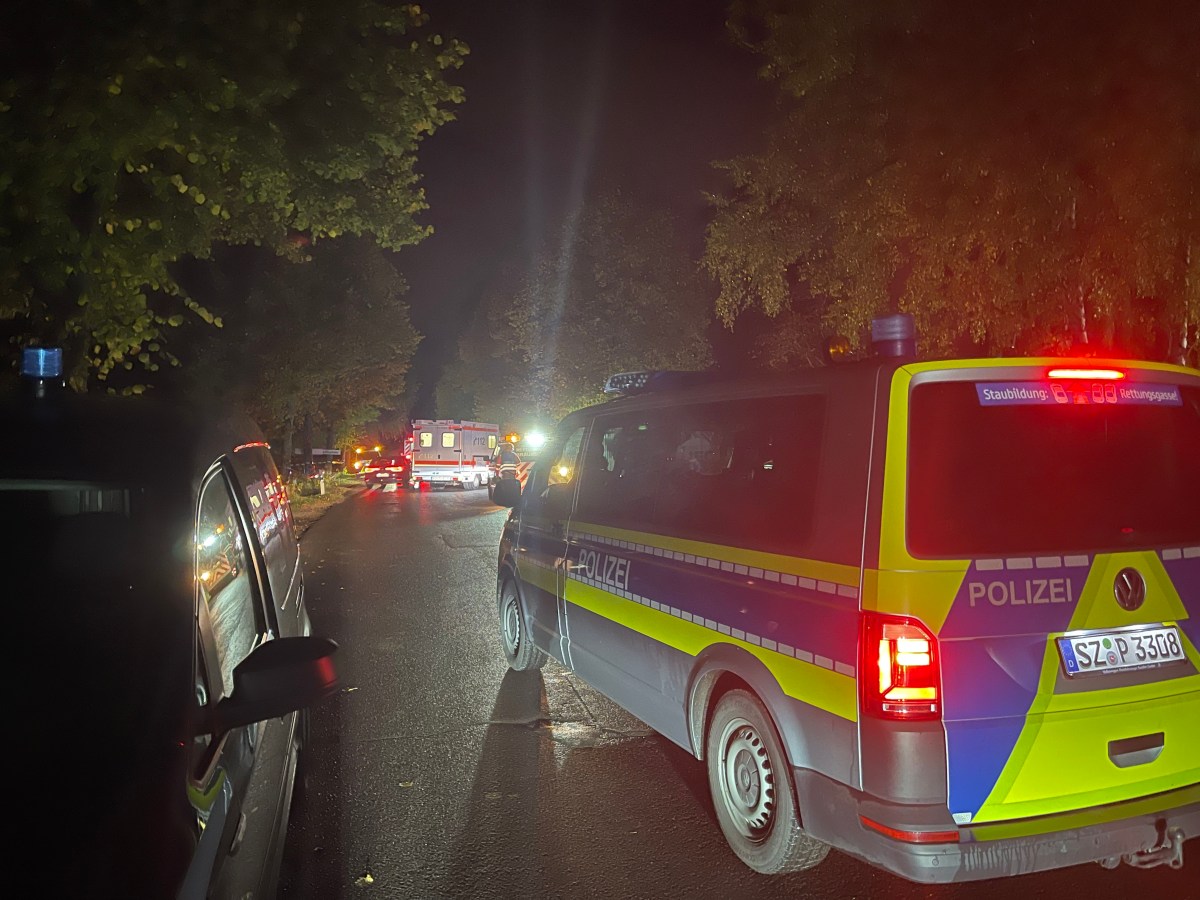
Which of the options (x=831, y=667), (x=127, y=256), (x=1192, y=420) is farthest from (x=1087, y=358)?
(x=127, y=256)

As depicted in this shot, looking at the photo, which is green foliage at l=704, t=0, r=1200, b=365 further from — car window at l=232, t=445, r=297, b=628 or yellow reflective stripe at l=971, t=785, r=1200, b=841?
car window at l=232, t=445, r=297, b=628

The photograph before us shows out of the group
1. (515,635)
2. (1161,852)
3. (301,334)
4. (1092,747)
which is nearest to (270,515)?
(515,635)

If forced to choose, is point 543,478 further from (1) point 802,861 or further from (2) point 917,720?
(2) point 917,720

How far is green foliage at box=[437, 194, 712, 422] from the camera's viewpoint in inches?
1217

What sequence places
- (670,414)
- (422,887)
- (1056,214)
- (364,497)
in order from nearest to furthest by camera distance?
1. (422,887)
2. (670,414)
3. (1056,214)
4. (364,497)

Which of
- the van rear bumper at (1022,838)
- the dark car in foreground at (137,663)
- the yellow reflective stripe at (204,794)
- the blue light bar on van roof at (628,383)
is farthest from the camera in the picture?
the blue light bar on van roof at (628,383)

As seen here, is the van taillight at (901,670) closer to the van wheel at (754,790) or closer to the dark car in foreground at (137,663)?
the van wheel at (754,790)

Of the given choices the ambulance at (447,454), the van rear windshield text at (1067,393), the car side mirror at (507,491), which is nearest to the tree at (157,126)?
the car side mirror at (507,491)

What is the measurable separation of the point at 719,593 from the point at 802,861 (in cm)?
110

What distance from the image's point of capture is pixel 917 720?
278cm

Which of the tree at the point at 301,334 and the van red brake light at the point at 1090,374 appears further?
the tree at the point at 301,334

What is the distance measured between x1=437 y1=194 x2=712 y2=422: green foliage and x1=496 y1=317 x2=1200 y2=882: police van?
2725 cm

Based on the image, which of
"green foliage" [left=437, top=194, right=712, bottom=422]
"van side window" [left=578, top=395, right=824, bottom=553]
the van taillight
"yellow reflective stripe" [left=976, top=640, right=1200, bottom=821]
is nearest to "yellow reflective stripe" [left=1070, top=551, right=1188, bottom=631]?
"yellow reflective stripe" [left=976, top=640, right=1200, bottom=821]

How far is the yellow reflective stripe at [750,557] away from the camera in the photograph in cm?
303
